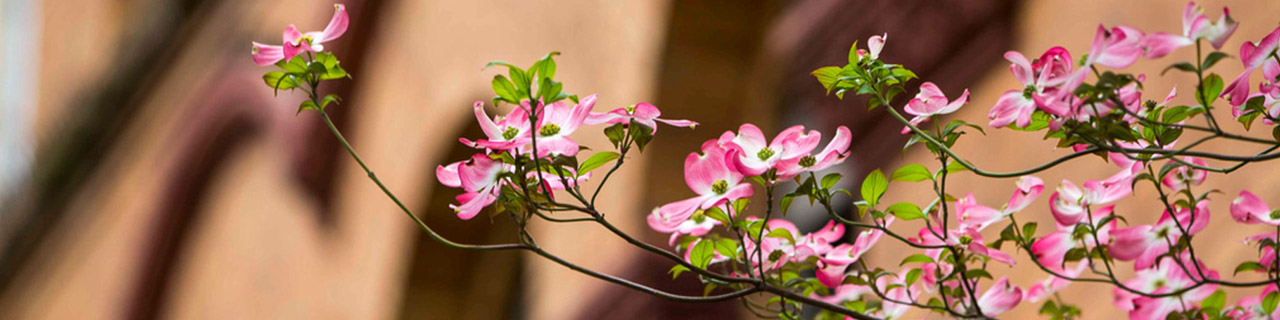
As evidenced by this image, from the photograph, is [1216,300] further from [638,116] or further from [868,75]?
[638,116]

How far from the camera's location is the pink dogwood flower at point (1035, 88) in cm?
68

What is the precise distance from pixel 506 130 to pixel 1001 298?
49 centimetres

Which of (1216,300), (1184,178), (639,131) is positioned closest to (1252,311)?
(1216,300)

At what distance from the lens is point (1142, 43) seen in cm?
62

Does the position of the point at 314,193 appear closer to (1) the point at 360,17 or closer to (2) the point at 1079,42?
(1) the point at 360,17

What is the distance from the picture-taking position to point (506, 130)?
2.53 ft

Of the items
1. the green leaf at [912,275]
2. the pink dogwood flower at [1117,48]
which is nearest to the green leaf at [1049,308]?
the green leaf at [912,275]

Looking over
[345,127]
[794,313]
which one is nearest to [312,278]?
[345,127]

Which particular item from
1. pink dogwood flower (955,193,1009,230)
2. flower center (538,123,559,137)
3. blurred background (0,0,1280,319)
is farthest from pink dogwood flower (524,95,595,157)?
blurred background (0,0,1280,319)

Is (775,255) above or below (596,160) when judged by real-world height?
below

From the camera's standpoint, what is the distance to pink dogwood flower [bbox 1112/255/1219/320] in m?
0.96

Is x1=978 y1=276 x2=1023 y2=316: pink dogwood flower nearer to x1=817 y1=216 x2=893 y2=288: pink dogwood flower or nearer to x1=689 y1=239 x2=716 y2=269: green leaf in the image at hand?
x1=817 y1=216 x2=893 y2=288: pink dogwood flower

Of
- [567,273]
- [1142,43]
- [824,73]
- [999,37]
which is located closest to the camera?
[1142,43]

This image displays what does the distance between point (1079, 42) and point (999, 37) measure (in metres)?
0.19
